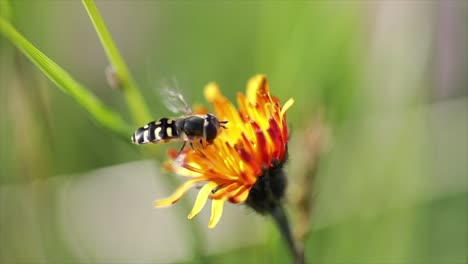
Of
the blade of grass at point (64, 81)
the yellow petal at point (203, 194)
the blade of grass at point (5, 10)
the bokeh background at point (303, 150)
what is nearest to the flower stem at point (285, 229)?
the yellow petal at point (203, 194)

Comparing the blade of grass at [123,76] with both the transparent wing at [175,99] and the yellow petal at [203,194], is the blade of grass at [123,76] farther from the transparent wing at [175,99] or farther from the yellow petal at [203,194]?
the yellow petal at [203,194]

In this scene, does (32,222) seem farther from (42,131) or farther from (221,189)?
(221,189)

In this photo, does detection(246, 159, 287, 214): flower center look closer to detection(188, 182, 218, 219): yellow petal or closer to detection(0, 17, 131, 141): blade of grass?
detection(188, 182, 218, 219): yellow petal

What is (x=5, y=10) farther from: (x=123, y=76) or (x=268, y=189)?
(x=268, y=189)

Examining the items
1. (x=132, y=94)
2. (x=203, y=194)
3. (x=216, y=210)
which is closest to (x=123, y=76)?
(x=132, y=94)

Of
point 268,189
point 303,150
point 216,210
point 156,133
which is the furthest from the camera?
point 303,150

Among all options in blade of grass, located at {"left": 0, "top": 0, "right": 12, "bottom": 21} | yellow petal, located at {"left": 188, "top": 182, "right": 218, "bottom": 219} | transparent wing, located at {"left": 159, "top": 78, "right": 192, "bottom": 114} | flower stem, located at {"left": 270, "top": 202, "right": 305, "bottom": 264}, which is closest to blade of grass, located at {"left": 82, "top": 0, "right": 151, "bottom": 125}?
transparent wing, located at {"left": 159, "top": 78, "right": 192, "bottom": 114}

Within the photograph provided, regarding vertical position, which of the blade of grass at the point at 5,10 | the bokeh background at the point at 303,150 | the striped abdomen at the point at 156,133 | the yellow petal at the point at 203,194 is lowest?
the bokeh background at the point at 303,150
